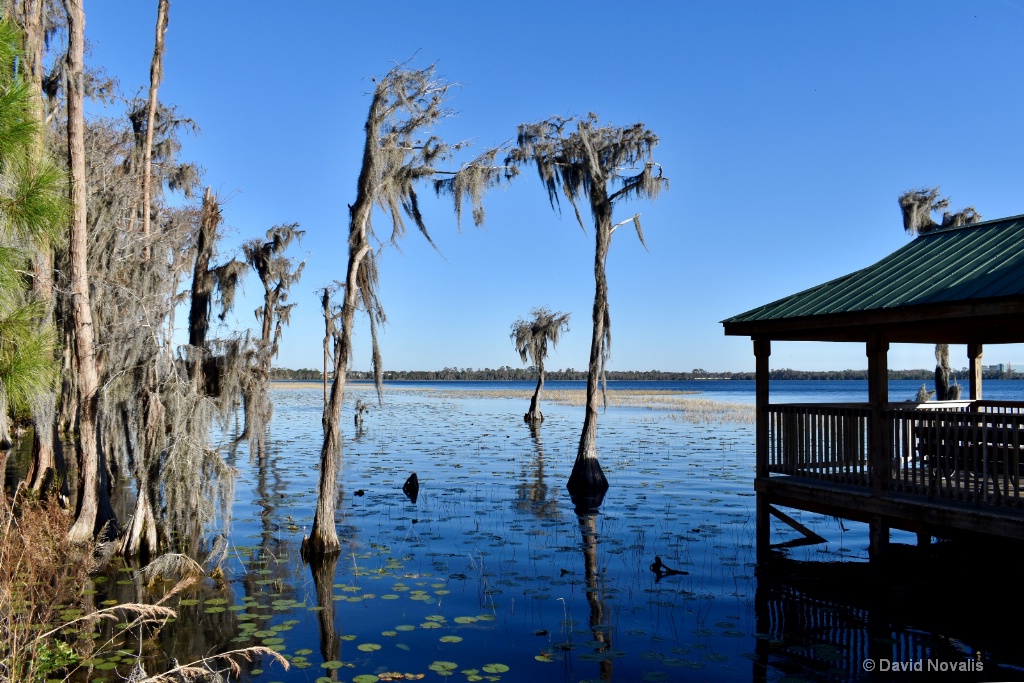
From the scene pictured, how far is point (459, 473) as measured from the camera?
2289 cm

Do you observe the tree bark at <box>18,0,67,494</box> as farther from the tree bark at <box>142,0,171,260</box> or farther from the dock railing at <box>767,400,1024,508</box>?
the dock railing at <box>767,400,1024,508</box>

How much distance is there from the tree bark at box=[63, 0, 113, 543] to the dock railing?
9522 mm

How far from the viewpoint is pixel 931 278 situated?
34.4 feet

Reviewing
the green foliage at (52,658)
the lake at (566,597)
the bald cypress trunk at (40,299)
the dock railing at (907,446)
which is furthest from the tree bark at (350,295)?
the dock railing at (907,446)

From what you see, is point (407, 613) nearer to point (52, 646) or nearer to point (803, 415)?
point (52, 646)

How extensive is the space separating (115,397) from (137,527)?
1.82m

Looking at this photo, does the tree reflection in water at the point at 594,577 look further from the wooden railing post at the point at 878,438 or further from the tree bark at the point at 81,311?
the tree bark at the point at 81,311

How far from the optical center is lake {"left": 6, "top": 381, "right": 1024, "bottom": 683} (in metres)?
7.77

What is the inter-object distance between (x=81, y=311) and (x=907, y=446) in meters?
10.6

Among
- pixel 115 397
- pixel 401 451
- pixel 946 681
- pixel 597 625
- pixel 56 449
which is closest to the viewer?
pixel 946 681

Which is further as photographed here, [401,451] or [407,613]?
[401,451]

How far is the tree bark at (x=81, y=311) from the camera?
10.6 m

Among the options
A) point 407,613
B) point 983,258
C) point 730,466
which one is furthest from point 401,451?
point 983,258

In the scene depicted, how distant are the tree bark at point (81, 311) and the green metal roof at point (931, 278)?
9.02 metres
